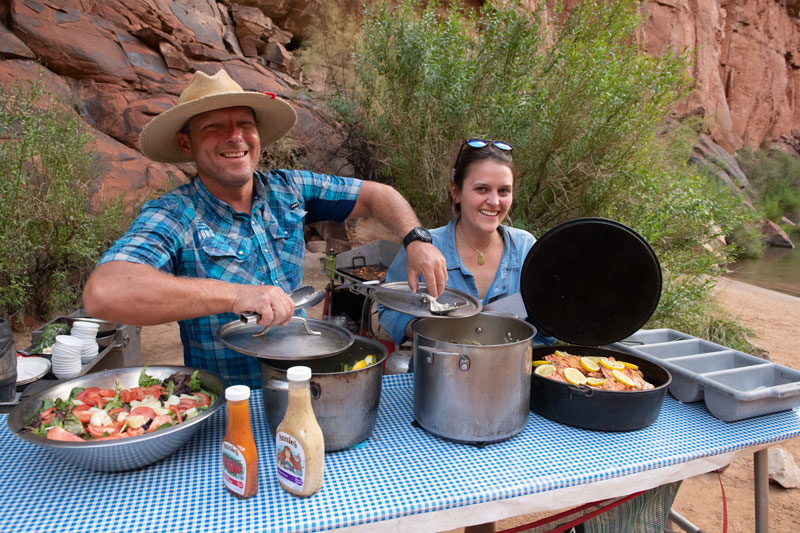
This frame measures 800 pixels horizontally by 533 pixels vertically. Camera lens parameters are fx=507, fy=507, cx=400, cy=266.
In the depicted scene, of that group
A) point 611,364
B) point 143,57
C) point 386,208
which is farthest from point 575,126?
point 143,57

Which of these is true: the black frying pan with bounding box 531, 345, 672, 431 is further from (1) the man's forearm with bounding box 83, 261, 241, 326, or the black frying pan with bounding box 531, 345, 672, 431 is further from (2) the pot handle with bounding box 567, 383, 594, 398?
(1) the man's forearm with bounding box 83, 261, 241, 326

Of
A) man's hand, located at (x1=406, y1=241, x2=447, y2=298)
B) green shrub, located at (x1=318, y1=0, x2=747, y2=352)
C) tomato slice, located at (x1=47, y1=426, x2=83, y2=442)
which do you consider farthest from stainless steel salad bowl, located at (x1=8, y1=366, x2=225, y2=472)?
green shrub, located at (x1=318, y1=0, x2=747, y2=352)

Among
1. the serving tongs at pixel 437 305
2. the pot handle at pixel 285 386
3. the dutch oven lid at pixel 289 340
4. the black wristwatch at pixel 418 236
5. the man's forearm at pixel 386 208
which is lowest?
the pot handle at pixel 285 386

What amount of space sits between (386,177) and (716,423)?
8.76 m

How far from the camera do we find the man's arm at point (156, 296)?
1.60 metres

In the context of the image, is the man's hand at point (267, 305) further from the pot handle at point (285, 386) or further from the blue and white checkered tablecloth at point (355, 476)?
the blue and white checkered tablecloth at point (355, 476)

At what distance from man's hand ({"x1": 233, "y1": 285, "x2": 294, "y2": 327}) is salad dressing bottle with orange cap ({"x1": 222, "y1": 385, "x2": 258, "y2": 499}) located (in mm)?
282

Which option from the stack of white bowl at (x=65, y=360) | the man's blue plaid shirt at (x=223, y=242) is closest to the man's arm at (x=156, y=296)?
the man's blue plaid shirt at (x=223, y=242)

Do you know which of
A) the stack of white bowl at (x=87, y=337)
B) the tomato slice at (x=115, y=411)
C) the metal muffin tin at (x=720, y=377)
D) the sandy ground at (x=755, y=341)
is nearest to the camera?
the tomato slice at (x=115, y=411)

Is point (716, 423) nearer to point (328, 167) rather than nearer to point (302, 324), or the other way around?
point (302, 324)

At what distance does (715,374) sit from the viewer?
1975mm

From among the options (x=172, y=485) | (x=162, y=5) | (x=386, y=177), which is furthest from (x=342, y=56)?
(x=172, y=485)

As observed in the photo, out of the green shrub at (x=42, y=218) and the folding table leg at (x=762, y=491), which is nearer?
the folding table leg at (x=762, y=491)

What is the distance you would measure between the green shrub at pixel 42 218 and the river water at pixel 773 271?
55.2ft
